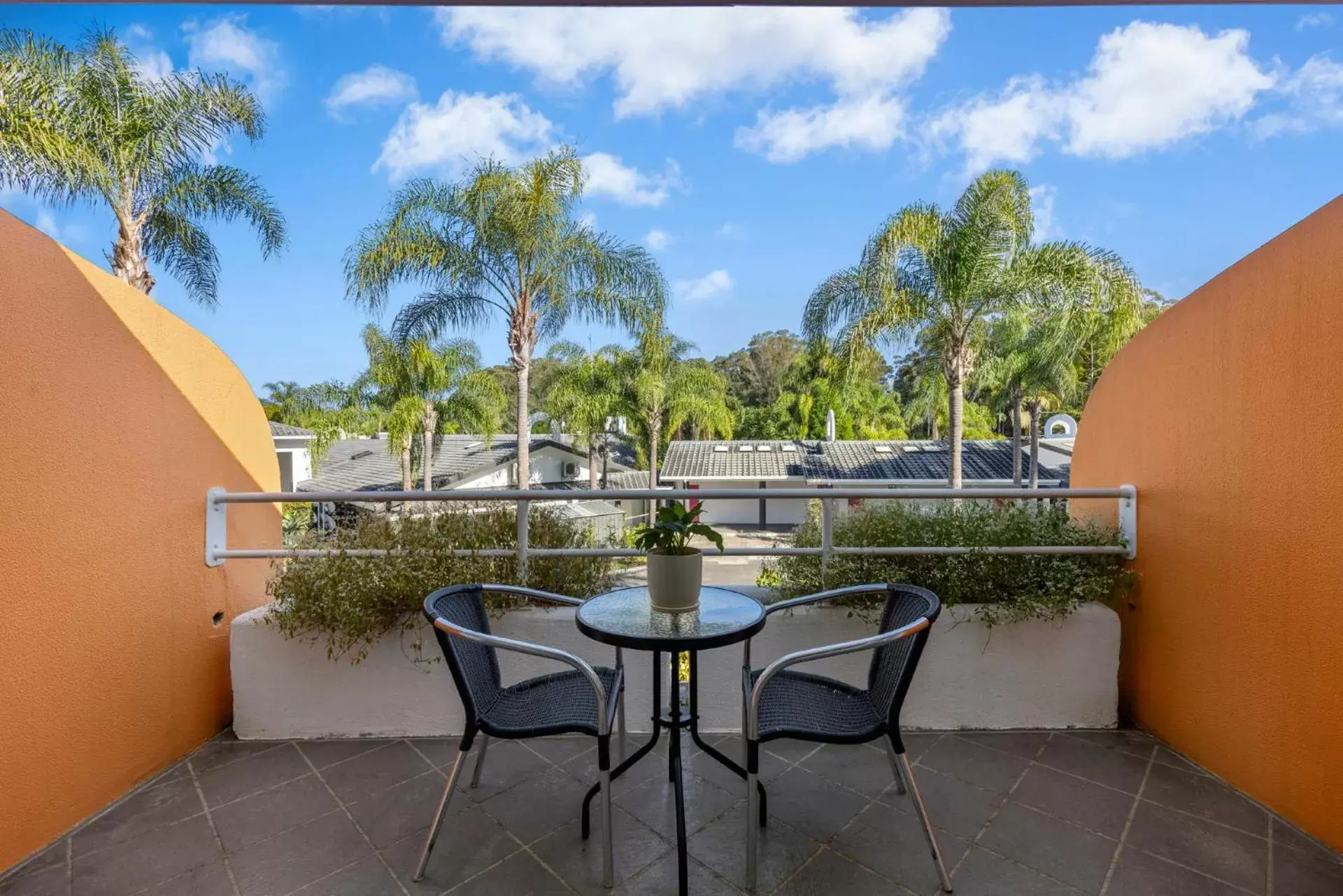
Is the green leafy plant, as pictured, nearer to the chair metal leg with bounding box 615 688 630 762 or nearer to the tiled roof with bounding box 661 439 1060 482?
the chair metal leg with bounding box 615 688 630 762

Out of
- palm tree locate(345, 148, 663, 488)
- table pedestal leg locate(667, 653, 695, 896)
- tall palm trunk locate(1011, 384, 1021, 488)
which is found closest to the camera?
table pedestal leg locate(667, 653, 695, 896)

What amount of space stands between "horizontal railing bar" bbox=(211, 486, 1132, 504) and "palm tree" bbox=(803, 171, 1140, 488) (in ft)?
28.8

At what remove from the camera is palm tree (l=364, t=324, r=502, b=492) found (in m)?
16.8

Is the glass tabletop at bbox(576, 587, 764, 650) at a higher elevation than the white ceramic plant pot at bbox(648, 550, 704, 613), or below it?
below

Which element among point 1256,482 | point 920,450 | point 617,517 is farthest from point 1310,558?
point 920,450

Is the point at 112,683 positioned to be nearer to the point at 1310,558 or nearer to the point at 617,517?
the point at 617,517

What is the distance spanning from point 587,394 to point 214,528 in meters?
17.5

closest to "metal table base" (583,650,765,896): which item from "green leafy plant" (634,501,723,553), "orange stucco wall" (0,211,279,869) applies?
"green leafy plant" (634,501,723,553)

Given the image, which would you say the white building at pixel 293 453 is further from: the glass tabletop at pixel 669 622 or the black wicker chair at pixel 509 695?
the glass tabletop at pixel 669 622

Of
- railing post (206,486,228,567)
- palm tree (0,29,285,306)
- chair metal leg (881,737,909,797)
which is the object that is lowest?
chair metal leg (881,737,909,797)

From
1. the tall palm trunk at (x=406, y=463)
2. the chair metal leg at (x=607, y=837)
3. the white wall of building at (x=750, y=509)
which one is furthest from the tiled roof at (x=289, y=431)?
the chair metal leg at (x=607, y=837)

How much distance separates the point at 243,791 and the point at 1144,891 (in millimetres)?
2980

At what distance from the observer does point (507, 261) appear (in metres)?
12.1

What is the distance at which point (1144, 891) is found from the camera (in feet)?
6.50
